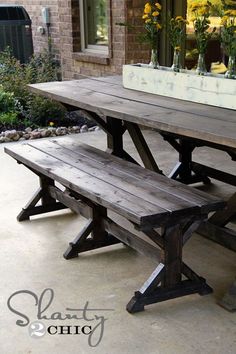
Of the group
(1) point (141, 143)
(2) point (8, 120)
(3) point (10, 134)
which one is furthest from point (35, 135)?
(1) point (141, 143)

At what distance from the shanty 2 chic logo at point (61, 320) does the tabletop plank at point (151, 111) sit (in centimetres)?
93

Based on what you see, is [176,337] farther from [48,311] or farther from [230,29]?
[230,29]


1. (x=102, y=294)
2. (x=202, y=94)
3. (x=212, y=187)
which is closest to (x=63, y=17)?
(x=212, y=187)

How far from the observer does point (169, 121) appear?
8.25 ft

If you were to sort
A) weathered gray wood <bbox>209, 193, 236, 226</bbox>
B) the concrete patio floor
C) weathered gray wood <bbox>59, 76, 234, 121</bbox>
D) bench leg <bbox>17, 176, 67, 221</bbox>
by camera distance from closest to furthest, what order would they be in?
the concrete patio floor
weathered gray wood <bbox>59, 76, 234, 121</bbox>
weathered gray wood <bbox>209, 193, 236, 226</bbox>
bench leg <bbox>17, 176, 67, 221</bbox>

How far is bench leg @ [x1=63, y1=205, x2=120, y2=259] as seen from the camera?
115 inches

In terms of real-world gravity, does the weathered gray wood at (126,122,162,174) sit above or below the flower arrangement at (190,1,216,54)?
below

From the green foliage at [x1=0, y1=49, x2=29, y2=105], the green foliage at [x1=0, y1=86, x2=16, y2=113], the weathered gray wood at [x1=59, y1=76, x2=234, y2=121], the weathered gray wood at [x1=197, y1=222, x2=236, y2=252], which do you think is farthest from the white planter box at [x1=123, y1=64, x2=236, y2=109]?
the green foliage at [x1=0, y1=49, x2=29, y2=105]

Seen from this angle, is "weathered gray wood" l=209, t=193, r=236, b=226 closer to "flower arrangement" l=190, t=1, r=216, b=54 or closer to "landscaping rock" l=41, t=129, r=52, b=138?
"flower arrangement" l=190, t=1, r=216, b=54

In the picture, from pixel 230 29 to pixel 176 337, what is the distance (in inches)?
63.3

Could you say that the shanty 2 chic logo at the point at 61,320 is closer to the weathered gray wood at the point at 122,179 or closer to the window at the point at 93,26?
the weathered gray wood at the point at 122,179

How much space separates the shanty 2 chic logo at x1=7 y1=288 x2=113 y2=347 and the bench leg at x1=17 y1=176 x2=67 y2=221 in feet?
3.40

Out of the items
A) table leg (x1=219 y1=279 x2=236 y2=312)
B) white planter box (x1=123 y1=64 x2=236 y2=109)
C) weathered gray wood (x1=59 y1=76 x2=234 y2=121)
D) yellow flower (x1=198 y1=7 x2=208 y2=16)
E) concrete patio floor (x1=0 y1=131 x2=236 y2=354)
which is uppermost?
yellow flower (x1=198 y1=7 x2=208 y2=16)

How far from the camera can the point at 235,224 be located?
3.32 m
